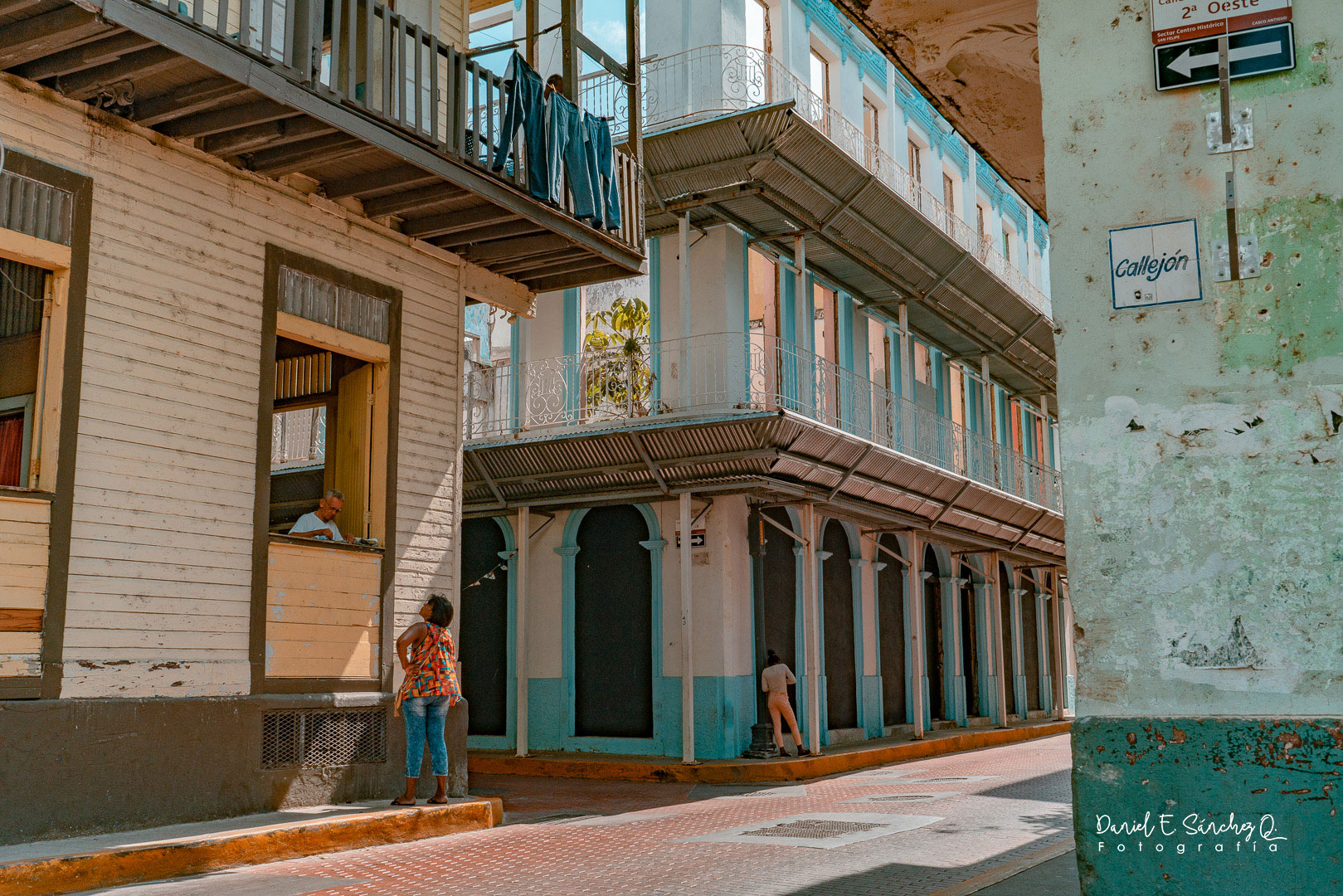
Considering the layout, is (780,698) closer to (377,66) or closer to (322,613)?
(322,613)

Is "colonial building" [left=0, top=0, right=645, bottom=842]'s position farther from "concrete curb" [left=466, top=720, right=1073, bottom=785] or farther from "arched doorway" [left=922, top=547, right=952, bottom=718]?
"arched doorway" [left=922, top=547, right=952, bottom=718]

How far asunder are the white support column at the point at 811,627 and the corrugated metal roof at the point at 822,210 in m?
4.03

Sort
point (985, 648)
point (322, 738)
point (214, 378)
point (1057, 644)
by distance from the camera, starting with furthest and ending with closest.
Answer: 1. point (1057, 644)
2. point (985, 648)
3. point (322, 738)
4. point (214, 378)

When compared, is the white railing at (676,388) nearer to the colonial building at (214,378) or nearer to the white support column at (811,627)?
the white support column at (811,627)

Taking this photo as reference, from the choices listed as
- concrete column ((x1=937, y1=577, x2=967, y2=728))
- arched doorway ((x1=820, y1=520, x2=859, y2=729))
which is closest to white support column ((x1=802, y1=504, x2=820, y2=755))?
arched doorway ((x1=820, y1=520, x2=859, y2=729))

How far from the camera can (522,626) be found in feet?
56.5

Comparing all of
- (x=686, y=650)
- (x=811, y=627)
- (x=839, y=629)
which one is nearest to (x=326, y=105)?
(x=686, y=650)

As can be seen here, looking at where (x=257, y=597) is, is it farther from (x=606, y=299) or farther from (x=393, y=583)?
(x=606, y=299)

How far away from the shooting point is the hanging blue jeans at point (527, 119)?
9.99 m

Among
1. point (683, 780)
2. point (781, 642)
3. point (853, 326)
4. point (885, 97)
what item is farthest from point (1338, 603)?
point (885, 97)

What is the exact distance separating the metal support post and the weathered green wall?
52.1 ft

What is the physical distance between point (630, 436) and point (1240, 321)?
11.9 metres

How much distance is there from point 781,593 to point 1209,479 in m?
14.0

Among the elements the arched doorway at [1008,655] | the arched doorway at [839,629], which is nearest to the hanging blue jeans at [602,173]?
the arched doorway at [839,629]
